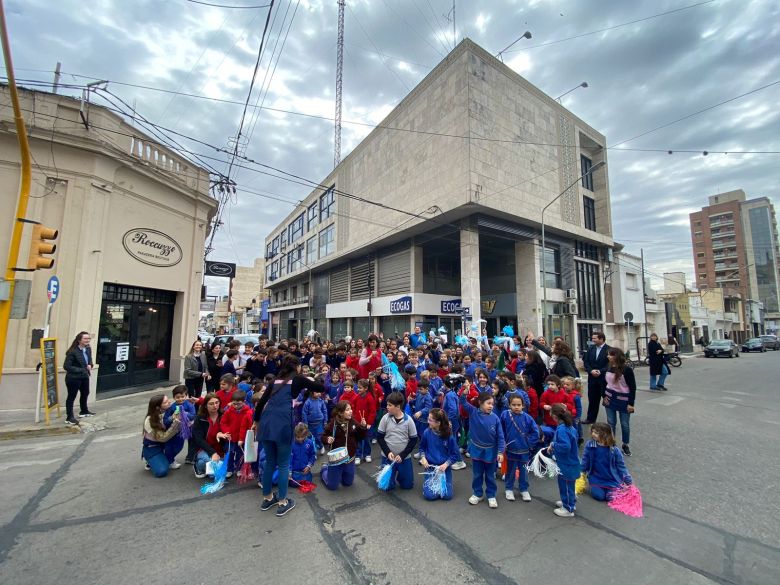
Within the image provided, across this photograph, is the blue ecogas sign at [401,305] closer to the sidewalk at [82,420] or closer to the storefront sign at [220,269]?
the storefront sign at [220,269]

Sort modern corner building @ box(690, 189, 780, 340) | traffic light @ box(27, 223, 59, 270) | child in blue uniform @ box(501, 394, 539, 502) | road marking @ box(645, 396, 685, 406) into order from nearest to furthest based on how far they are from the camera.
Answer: child in blue uniform @ box(501, 394, 539, 502) < traffic light @ box(27, 223, 59, 270) < road marking @ box(645, 396, 685, 406) < modern corner building @ box(690, 189, 780, 340)

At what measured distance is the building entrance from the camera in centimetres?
998

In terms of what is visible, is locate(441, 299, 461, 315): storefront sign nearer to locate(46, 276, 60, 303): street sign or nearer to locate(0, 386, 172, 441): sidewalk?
locate(0, 386, 172, 441): sidewalk

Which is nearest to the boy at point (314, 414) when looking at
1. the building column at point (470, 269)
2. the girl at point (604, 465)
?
the girl at point (604, 465)

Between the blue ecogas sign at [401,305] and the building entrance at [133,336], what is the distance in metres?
12.9

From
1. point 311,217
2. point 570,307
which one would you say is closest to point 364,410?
point 570,307

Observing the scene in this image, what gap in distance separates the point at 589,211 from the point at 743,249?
216 ft

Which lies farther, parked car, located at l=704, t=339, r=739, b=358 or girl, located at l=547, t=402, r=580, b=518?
parked car, located at l=704, t=339, r=739, b=358

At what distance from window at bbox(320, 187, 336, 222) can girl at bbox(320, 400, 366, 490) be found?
96.6 feet

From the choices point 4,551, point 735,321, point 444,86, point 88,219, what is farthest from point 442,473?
point 735,321

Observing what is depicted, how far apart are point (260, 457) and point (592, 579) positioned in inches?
157

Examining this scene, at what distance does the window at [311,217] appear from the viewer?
37369mm

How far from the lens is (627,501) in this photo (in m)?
3.85

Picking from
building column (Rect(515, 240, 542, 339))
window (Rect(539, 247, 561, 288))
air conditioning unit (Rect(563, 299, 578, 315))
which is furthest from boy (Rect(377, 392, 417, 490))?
air conditioning unit (Rect(563, 299, 578, 315))
